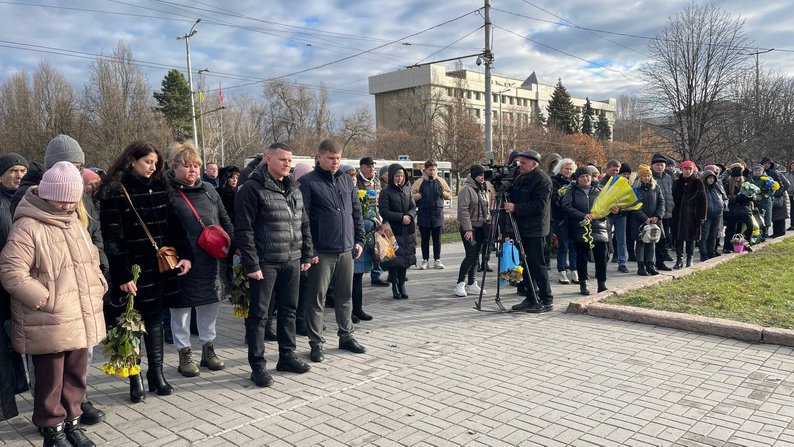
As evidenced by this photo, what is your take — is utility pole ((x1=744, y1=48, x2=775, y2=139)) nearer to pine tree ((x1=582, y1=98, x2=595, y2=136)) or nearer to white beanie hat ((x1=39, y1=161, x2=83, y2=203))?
white beanie hat ((x1=39, y1=161, x2=83, y2=203))

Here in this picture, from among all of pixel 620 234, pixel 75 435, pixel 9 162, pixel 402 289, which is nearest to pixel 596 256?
pixel 620 234

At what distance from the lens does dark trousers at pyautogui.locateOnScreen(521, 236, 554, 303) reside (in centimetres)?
712

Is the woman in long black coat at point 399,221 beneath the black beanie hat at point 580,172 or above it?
beneath

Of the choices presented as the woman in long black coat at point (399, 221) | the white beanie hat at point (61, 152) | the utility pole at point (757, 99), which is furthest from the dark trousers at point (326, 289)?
the utility pole at point (757, 99)

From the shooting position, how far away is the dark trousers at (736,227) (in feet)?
38.4

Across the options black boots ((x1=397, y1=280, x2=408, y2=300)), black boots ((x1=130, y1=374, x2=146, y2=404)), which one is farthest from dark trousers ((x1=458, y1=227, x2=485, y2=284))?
black boots ((x1=130, y1=374, x2=146, y2=404))

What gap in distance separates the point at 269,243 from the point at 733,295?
6200mm

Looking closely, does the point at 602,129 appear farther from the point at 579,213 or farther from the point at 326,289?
the point at 326,289

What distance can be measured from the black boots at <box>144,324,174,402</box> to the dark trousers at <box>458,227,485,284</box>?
14.9 ft

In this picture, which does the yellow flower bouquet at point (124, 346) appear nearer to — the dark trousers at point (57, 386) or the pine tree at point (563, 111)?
the dark trousers at point (57, 386)

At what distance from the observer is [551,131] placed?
55.3 metres

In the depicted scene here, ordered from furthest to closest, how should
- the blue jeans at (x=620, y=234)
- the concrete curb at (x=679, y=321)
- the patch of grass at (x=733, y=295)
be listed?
the blue jeans at (x=620, y=234) < the patch of grass at (x=733, y=295) < the concrete curb at (x=679, y=321)

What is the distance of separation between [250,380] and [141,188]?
1916mm

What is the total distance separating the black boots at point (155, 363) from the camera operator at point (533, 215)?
4.35 metres
